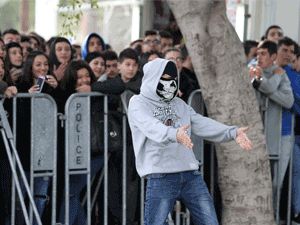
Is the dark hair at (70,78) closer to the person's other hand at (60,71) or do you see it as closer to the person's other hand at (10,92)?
the person's other hand at (60,71)

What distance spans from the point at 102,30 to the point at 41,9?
77.2 inches

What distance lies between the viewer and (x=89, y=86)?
941cm

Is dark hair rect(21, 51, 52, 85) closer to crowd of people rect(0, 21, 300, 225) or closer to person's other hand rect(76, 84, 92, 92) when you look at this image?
crowd of people rect(0, 21, 300, 225)

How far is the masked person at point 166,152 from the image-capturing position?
778 cm

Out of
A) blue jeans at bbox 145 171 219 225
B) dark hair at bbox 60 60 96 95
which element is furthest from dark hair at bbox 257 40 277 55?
blue jeans at bbox 145 171 219 225

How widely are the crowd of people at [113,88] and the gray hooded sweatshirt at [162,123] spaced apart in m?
1.06

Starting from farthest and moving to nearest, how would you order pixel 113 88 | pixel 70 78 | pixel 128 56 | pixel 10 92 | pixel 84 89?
pixel 128 56
pixel 70 78
pixel 84 89
pixel 113 88
pixel 10 92

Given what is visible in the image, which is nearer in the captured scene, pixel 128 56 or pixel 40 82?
pixel 40 82

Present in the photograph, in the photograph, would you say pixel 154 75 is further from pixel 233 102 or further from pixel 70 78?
pixel 70 78

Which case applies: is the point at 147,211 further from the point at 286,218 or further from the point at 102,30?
the point at 102,30

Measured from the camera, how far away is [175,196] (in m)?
7.86

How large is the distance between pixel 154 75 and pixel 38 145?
4.96 ft

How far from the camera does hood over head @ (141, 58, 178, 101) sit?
784cm

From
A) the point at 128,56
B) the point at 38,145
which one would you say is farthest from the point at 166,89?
the point at 128,56
